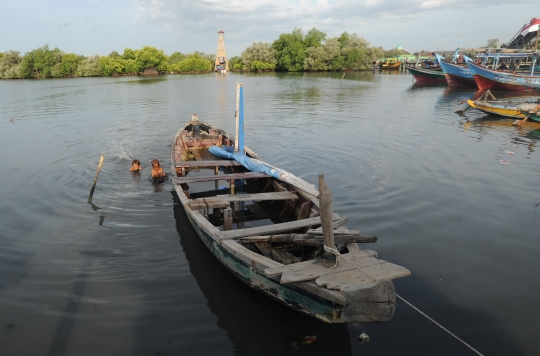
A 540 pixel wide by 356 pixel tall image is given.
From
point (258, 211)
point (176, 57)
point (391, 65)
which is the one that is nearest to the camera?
point (258, 211)

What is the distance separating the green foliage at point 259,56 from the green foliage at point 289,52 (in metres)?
1.38

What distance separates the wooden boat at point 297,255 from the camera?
11.2 feet

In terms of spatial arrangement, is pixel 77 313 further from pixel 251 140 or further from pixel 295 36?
pixel 295 36

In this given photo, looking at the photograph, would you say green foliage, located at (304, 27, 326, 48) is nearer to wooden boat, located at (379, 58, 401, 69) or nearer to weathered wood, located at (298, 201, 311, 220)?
wooden boat, located at (379, 58, 401, 69)

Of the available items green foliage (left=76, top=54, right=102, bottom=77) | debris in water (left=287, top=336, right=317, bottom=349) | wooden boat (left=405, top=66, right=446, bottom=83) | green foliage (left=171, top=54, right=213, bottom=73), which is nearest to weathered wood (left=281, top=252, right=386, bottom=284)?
debris in water (left=287, top=336, right=317, bottom=349)

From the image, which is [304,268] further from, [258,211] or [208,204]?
[258,211]

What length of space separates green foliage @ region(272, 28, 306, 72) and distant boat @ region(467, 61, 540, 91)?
4862cm

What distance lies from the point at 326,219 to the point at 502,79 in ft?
116

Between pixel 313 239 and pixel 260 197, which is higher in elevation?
pixel 313 239

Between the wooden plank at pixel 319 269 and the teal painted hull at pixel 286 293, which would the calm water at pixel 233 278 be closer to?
the teal painted hull at pixel 286 293

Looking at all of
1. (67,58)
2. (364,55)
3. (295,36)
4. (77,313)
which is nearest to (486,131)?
(77,313)

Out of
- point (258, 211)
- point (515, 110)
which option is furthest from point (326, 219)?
point (515, 110)

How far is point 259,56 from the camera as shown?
256 feet

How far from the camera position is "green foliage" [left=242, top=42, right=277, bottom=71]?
7750cm
